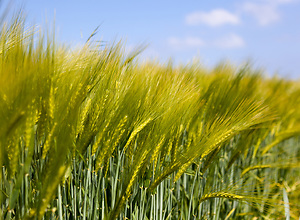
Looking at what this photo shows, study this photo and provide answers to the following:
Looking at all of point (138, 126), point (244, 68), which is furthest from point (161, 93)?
point (244, 68)

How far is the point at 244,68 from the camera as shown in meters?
1.32

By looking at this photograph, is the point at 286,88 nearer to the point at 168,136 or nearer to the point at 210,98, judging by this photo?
the point at 210,98

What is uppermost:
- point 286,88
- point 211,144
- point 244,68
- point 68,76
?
point 286,88

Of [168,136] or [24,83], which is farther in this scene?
[168,136]

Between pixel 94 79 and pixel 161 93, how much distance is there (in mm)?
211

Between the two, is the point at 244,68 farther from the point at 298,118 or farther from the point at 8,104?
the point at 298,118

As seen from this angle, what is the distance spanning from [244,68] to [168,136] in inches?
24.2

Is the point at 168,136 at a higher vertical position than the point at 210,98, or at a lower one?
lower

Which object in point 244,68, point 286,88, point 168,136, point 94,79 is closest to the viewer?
point 94,79

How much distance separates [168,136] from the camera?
2.92 ft

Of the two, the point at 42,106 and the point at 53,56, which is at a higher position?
the point at 53,56

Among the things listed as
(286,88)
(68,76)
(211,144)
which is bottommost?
(211,144)

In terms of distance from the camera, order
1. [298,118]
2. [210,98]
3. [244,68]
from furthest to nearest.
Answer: [298,118] → [244,68] → [210,98]

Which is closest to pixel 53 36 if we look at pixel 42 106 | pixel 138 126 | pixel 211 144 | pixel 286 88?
pixel 42 106
